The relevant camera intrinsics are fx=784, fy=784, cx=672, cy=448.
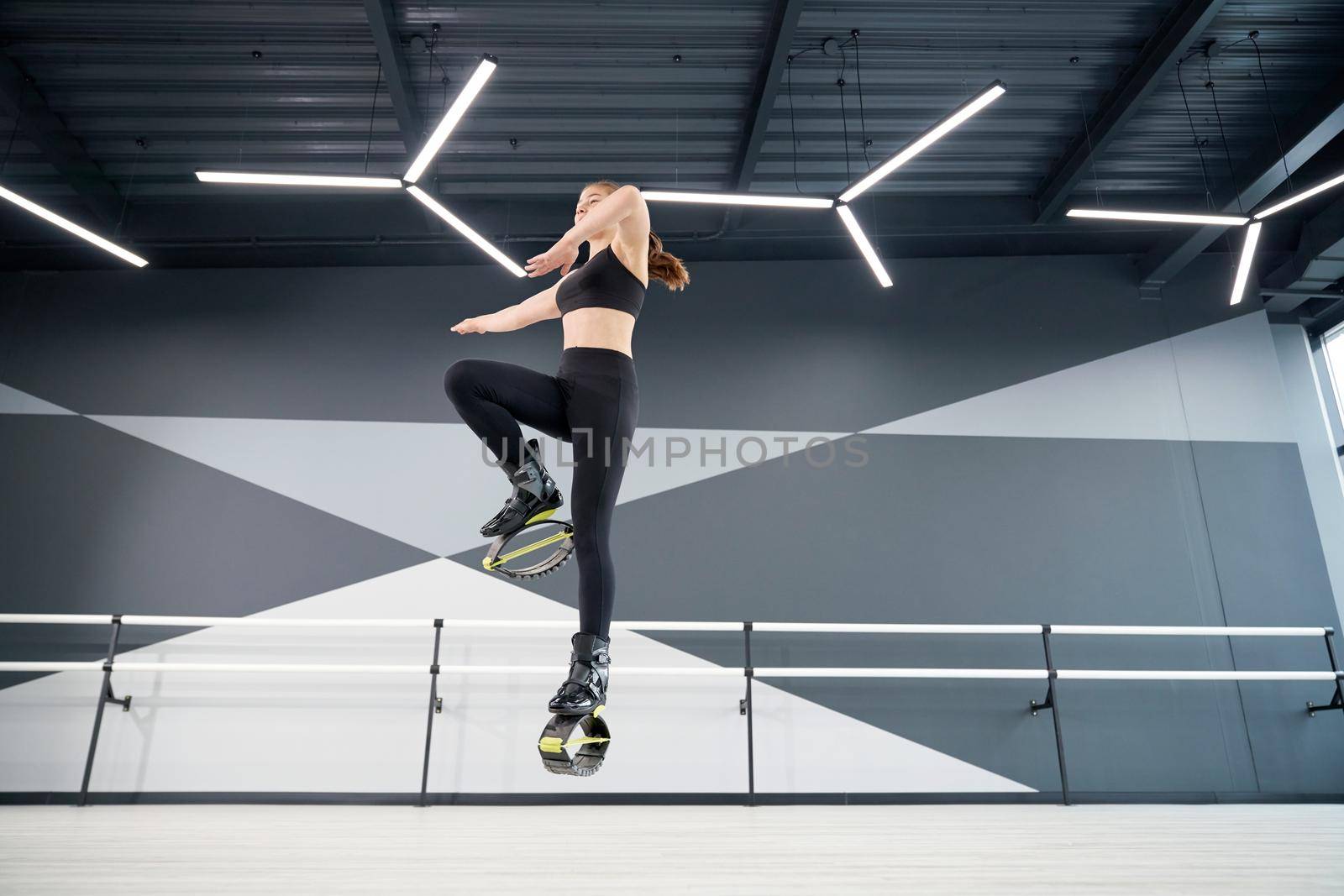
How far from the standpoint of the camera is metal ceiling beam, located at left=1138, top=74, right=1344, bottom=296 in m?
4.94

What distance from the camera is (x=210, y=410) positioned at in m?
5.82

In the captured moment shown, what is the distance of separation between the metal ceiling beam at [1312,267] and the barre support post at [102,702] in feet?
28.2

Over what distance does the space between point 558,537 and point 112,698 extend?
163 inches

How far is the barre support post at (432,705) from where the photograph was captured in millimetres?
4582

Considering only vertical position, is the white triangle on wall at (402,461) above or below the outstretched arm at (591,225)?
above

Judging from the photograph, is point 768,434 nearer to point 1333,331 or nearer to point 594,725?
point 594,725


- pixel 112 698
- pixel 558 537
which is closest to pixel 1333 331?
pixel 558 537

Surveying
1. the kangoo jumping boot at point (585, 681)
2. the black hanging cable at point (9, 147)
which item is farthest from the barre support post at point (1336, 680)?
the black hanging cable at point (9, 147)

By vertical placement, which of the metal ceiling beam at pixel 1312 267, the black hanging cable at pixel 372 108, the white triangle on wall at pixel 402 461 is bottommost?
the white triangle on wall at pixel 402 461

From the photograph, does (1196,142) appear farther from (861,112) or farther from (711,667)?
(711,667)

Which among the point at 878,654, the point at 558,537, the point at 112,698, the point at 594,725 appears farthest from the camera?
the point at 878,654

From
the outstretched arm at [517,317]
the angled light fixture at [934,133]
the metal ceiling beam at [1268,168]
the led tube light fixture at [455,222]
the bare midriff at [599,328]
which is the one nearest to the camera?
the bare midriff at [599,328]

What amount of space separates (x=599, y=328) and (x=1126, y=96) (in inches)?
180

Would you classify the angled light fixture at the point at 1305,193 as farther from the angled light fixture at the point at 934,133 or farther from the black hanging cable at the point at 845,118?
the black hanging cable at the point at 845,118
